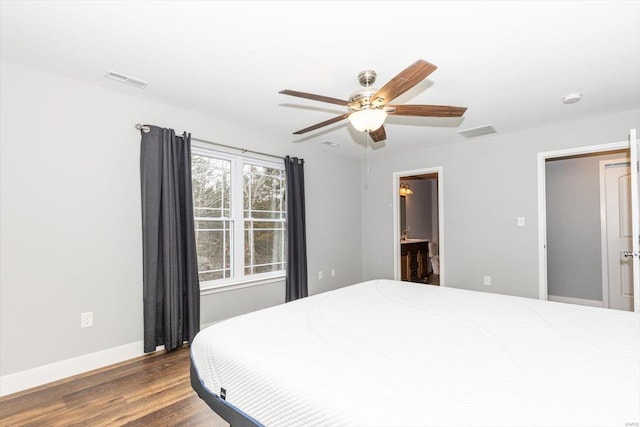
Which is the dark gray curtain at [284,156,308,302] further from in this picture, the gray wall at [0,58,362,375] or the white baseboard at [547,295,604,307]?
the white baseboard at [547,295,604,307]

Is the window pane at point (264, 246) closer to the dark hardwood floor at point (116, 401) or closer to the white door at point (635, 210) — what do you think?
the dark hardwood floor at point (116, 401)

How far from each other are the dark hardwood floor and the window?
3.60 ft

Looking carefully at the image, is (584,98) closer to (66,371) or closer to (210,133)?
(210,133)

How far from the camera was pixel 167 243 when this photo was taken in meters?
2.93

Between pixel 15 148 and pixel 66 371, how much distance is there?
1698 millimetres

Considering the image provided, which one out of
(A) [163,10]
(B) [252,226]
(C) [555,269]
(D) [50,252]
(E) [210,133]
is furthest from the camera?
(C) [555,269]

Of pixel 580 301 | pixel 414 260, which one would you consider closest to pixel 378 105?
pixel 414 260

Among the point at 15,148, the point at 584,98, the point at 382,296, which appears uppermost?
the point at 584,98

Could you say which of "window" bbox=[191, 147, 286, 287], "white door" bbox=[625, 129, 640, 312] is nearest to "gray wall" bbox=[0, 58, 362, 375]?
"window" bbox=[191, 147, 286, 287]

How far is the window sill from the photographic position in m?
3.42

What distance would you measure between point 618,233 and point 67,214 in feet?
19.9

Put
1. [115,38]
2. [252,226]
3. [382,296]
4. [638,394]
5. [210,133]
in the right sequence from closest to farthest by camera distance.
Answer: [638,394] < [115,38] < [382,296] < [210,133] < [252,226]

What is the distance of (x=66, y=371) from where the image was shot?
2.51 metres

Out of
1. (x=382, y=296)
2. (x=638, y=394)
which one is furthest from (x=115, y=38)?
(x=638, y=394)
